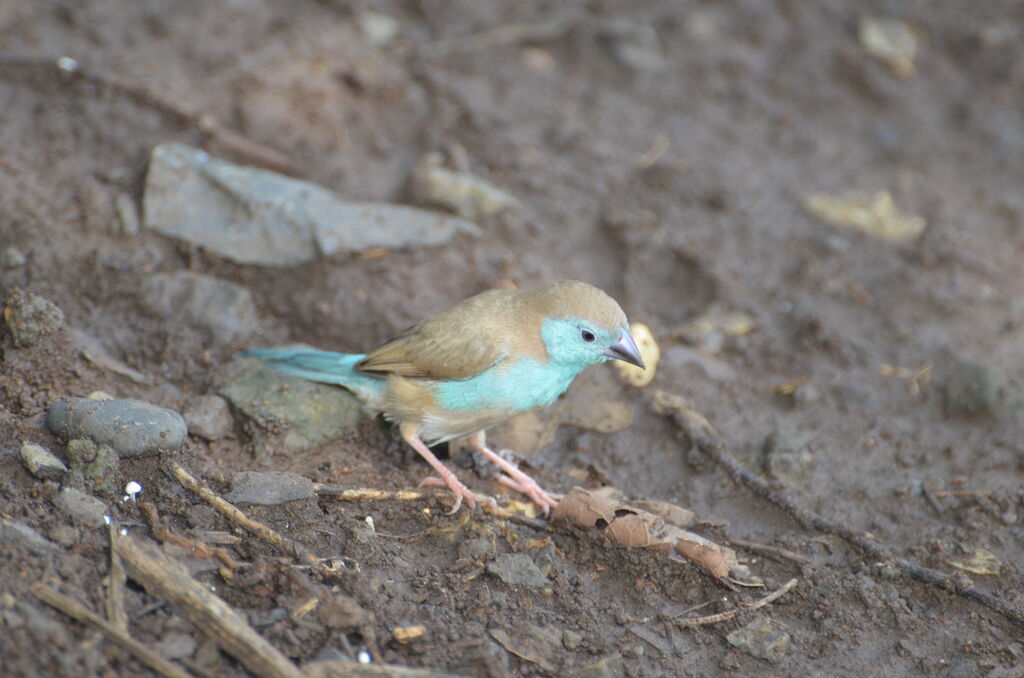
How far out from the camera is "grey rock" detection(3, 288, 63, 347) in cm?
403

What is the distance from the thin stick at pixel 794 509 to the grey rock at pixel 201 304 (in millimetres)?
2220

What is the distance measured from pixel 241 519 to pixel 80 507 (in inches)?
21.9

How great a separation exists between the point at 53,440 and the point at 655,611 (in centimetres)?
246

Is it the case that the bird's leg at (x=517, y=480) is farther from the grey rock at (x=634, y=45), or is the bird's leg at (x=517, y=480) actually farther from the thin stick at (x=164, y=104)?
the grey rock at (x=634, y=45)

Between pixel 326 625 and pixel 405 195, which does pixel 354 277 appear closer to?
pixel 405 195

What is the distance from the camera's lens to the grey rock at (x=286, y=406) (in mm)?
4285

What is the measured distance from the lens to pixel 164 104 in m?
5.53

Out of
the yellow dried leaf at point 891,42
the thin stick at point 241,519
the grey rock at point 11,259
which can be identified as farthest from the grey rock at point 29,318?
the yellow dried leaf at point 891,42

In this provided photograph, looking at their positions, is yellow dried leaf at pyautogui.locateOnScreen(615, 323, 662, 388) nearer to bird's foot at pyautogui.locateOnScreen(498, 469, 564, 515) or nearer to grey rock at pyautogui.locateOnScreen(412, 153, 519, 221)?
bird's foot at pyautogui.locateOnScreen(498, 469, 564, 515)

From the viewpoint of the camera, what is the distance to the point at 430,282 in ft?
17.3

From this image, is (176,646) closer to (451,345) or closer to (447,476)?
(447,476)

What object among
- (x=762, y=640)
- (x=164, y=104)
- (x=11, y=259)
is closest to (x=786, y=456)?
(x=762, y=640)

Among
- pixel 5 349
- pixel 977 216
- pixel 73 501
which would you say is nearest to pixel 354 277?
pixel 5 349

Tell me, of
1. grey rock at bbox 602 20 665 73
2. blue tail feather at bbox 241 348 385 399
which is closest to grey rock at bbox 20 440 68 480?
blue tail feather at bbox 241 348 385 399
